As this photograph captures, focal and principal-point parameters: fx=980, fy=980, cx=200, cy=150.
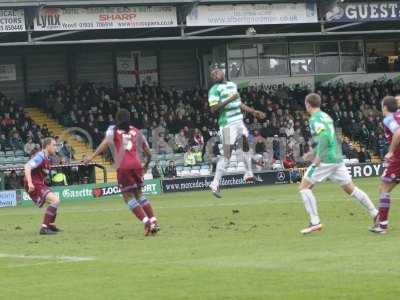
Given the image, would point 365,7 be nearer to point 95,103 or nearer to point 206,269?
point 95,103

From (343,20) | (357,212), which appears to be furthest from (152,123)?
(357,212)

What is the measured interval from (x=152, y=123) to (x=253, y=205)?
2022 cm

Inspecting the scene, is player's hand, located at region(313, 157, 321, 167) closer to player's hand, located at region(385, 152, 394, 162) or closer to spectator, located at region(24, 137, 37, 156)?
player's hand, located at region(385, 152, 394, 162)

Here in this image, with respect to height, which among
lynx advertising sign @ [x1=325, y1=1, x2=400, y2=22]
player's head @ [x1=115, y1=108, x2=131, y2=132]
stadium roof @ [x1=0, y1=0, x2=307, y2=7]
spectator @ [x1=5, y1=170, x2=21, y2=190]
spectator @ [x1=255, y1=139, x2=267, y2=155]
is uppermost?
stadium roof @ [x1=0, y1=0, x2=307, y2=7]

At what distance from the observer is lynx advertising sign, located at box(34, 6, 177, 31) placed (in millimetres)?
38403

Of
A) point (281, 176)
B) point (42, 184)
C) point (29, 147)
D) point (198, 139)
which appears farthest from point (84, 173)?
point (42, 184)

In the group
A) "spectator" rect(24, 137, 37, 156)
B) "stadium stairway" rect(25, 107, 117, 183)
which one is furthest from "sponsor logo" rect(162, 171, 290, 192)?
"spectator" rect(24, 137, 37, 156)

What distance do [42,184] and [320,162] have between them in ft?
18.1

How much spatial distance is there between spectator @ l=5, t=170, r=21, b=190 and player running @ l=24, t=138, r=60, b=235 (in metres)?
18.0

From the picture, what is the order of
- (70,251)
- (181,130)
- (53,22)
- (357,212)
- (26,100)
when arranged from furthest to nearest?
(26,100), (181,130), (53,22), (357,212), (70,251)

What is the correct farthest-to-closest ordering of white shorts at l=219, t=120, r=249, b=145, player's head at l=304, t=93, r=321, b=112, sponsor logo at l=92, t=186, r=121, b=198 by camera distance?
sponsor logo at l=92, t=186, r=121, b=198 < white shorts at l=219, t=120, r=249, b=145 < player's head at l=304, t=93, r=321, b=112

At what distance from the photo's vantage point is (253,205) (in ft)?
75.2

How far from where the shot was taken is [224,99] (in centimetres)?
1912

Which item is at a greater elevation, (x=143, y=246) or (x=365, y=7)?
(x=365, y=7)
